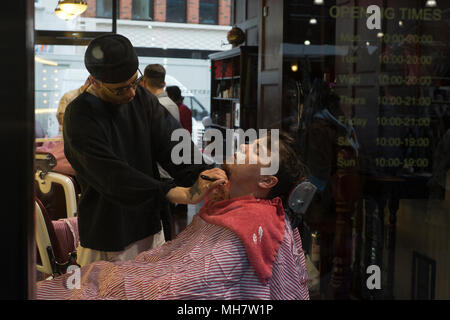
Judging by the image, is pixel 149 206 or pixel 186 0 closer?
pixel 149 206

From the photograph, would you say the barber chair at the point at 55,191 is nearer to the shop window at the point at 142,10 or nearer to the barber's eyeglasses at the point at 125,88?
the barber's eyeglasses at the point at 125,88

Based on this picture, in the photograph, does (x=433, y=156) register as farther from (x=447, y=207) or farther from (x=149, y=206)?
(x=149, y=206)

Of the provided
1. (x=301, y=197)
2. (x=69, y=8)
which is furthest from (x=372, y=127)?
(x=69, y=8)

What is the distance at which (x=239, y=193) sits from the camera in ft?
5.86

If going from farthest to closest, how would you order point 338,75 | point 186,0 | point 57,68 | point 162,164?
point 338,75 → point 186,0 → point 162,164 → point 57,68

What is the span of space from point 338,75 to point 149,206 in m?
0.96

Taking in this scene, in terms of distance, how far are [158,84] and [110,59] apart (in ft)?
0.63

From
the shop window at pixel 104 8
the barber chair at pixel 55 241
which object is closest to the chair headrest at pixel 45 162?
the barber chair at pixel 55 241

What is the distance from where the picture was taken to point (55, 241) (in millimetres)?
1770

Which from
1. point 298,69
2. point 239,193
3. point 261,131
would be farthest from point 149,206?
point 298,69

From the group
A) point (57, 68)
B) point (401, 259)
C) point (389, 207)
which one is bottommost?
point (401, 259)

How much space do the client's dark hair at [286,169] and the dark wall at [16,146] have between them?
818 mm

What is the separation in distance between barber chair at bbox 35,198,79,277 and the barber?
0.12ft

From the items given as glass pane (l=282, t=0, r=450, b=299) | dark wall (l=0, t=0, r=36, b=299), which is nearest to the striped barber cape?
dark wall (l=0, t=0, r=36, b=299)
